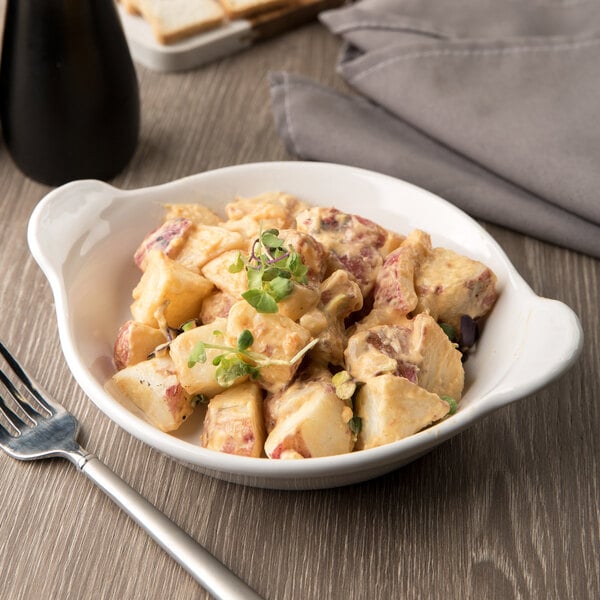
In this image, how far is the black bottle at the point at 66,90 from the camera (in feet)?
6.34

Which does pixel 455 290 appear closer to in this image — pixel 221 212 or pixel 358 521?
pixel 358 521

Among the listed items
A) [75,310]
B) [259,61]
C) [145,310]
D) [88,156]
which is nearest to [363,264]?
[145,310]

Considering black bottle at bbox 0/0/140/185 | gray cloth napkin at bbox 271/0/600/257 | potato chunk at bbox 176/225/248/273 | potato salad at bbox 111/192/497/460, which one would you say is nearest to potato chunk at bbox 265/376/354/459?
potato salad at bbox 111/192/497/460

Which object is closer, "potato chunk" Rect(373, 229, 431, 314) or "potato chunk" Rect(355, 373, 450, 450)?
"potato chunk" Rect(355, 373, 450, 450)

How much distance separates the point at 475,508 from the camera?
1.43 m

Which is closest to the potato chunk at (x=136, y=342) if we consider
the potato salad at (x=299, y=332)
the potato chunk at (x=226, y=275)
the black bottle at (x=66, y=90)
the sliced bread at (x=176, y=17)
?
the potato salad at (x=299, y=332)

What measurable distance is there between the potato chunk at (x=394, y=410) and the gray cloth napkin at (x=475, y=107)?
2.85 ft

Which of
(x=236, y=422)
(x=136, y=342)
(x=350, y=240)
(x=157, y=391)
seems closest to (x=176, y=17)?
(x=350, y=240)

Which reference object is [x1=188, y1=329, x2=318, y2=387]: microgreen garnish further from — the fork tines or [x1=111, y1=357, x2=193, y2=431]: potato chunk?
the fork tines

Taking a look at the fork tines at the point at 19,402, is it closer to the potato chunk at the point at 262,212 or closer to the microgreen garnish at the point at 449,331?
the potato chunk at the point at 262,212

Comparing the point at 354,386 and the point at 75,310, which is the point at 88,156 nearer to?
the point at 75,310

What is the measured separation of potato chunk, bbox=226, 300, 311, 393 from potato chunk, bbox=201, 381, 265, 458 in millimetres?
40

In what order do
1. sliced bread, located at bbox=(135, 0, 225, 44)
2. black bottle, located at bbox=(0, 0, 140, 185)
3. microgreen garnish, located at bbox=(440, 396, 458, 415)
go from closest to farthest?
microgreen garnish, located at bbox=(440, 396, 458, 415) < black bottle, located at bbox=(0, 0, 140, 185) < sliced bread, located at bbox=(135, 0, 225, 44)

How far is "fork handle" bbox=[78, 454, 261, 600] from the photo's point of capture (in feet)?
4.14
